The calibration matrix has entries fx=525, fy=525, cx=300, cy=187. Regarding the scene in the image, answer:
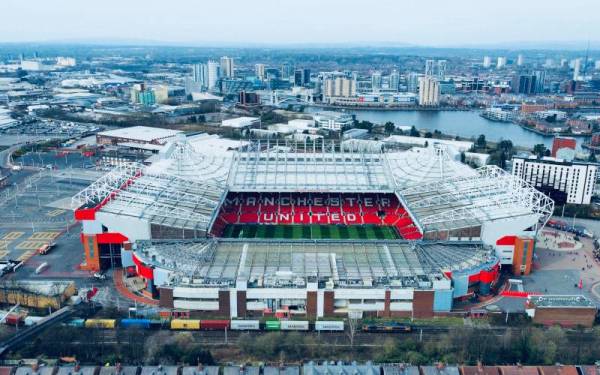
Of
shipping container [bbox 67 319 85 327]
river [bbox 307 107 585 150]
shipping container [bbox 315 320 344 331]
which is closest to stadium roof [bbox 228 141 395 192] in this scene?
shipping container [bbox 315 320 344 331]

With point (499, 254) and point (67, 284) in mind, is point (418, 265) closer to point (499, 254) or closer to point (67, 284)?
point (499, 254)

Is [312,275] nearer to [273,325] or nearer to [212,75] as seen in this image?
[273,325]

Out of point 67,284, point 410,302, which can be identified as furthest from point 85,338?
point 410,302

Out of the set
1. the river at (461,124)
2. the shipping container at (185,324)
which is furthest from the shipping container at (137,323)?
the river at (461,124)

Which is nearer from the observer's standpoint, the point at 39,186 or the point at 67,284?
the point at 67,284

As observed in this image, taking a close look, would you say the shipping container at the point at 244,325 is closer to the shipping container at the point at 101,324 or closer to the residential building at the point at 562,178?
the shipping container at the point at 101,324

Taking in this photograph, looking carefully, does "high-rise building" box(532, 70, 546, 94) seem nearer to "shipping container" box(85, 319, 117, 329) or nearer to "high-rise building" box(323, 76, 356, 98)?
"high-rise building" box(323, 76, 356, 98)
